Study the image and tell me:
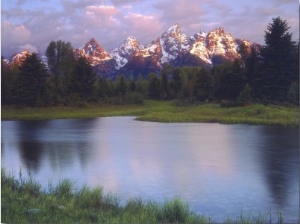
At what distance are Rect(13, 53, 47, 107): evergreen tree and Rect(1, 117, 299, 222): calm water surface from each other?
13.8 inches

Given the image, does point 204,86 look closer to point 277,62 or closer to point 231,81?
point 231,81

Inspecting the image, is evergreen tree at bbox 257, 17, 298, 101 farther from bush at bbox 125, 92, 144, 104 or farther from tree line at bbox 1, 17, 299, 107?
bush at bbox 125, 92, 144, 104

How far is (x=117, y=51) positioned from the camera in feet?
18.2

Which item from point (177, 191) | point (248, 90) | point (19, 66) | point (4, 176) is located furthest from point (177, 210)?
point (19, 66)

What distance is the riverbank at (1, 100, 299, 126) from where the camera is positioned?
5.88 m

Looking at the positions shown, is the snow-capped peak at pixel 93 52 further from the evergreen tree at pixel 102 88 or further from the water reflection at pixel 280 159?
the water reflection at pixel 280 159

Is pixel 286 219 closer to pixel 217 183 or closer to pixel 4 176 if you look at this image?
pixel 217 183

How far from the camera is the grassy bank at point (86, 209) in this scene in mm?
3617

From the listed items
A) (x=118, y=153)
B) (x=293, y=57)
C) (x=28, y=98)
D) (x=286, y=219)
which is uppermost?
(x=293, y=57)

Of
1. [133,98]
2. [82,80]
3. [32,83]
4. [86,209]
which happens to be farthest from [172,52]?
[86,209]

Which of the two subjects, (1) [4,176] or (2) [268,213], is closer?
(2) [268,213]

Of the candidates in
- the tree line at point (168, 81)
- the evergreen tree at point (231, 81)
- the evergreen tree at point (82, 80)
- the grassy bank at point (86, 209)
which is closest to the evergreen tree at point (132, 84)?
the tree line at point (168, 81)

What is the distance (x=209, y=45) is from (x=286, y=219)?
92.1 inches

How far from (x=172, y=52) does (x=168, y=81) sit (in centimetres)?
52
